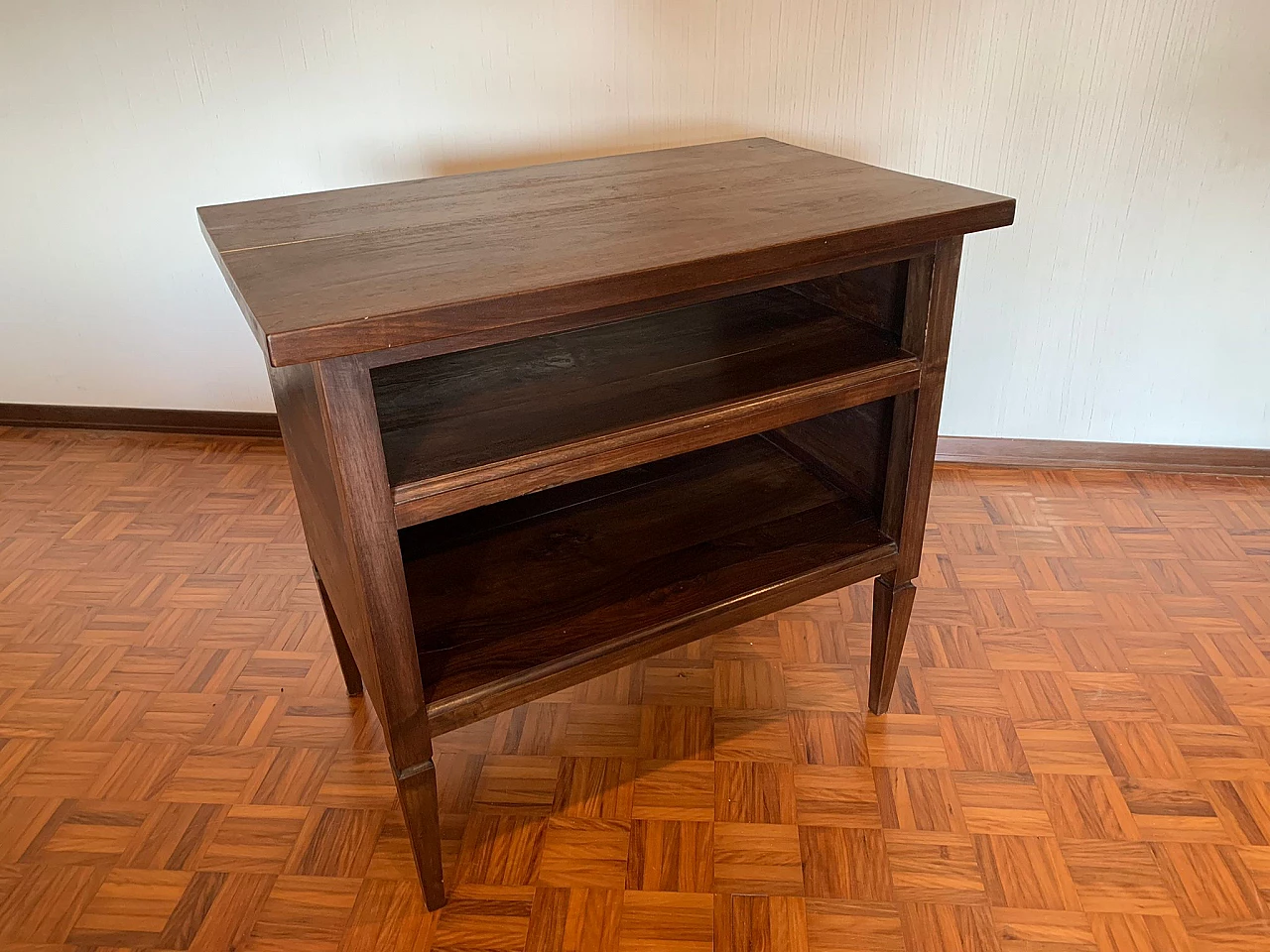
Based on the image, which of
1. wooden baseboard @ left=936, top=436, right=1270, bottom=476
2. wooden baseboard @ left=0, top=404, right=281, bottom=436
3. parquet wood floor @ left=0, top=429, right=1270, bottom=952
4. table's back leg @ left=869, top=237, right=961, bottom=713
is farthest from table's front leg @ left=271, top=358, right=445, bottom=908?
wooden baseboard @ left=936, top=436, right=1270, bottom=476

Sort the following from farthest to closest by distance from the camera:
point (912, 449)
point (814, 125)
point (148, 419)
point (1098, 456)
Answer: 1. point (148, 419)
2. point (1098, 456)
3. point (814, 125)
4. point (912, 449)

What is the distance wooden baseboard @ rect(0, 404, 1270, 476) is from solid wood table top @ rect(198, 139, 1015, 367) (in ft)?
3.80

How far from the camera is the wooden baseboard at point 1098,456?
2.34 metres

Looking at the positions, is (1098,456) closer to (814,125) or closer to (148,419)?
(814,125)

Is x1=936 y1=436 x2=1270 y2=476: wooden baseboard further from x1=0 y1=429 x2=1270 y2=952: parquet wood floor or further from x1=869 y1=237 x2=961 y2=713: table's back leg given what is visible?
x1=869 y1=237 x2=961 y2=713: table's back leg

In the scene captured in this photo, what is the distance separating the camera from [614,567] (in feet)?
4.53

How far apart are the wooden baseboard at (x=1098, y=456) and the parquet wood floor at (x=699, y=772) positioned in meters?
0.22

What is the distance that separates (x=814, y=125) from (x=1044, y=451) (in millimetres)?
984

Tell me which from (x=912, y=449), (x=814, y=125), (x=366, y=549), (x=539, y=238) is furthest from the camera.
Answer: (x=814, y=125)

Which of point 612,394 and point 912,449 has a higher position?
point 612,394

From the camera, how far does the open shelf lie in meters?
1.09

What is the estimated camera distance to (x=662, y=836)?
4.71 feet

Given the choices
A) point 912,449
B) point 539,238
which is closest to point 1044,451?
point 912,449

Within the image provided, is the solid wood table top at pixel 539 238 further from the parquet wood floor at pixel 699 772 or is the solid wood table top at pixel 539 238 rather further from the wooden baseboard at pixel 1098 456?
the wooden baseboard at pixel 1098 456
